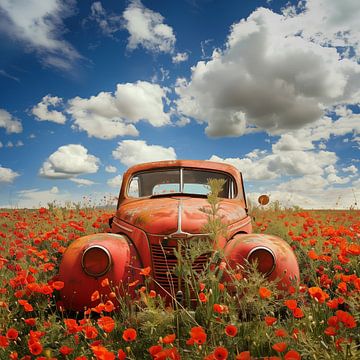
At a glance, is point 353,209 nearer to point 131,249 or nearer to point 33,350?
point 131,249

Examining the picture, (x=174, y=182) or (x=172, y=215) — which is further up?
(x=174, y=182)

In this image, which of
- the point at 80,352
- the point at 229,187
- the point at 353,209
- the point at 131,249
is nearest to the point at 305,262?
the point at 229,187

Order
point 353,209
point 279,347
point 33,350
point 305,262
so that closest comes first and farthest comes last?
point 279,347 < point 33,350 < point 305,262 < point 353,209

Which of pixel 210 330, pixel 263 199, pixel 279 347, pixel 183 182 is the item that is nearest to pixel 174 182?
pixel 183 182

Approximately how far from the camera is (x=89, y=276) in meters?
3.30

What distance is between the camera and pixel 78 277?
3303 mm

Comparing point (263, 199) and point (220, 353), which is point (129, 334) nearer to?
point (220, 353)

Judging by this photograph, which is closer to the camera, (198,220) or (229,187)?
(198,220)

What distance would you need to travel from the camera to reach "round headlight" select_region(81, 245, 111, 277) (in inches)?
130

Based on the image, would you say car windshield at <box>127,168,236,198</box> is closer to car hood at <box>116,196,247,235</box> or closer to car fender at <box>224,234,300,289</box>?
car hood at <box>116,196,247,235</box>

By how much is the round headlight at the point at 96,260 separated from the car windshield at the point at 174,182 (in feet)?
5.36

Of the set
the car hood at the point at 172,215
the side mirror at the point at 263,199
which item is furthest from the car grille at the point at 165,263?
the side mirror at the point at 263,199

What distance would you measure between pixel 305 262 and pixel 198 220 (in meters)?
2.48

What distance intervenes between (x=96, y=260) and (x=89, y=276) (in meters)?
0.16
